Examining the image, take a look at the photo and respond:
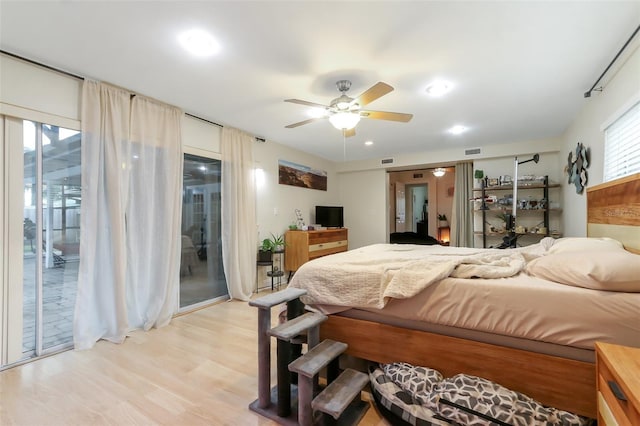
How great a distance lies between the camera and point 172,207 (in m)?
3.29

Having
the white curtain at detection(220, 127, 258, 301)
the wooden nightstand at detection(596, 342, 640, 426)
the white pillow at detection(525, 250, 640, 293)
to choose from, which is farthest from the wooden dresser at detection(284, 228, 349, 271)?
the wooden nightstand at detection(596, 342, 640, 426)

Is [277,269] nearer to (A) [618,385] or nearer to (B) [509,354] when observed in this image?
(B) [509,354]

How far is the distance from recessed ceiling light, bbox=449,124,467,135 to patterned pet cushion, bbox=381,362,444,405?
134 inches

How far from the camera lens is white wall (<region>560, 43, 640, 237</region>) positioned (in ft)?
7.25

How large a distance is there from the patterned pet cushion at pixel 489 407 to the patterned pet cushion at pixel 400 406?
0.05 metres

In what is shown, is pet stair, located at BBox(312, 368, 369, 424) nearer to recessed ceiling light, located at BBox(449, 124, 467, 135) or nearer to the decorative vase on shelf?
recessed ceiling light, located at BBox(449, 124, 467, 135)

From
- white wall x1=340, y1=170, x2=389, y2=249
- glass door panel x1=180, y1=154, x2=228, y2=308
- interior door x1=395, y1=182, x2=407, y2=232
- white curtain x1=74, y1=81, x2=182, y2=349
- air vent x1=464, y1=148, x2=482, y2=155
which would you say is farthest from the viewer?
interior door x1=395, y1=182, x2=407, y2=232

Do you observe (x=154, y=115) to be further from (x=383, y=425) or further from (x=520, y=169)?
(x=520, y=169)

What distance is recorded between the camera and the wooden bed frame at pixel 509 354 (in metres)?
1.44

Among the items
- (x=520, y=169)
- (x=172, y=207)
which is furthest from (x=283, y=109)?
(x=520, y=169)

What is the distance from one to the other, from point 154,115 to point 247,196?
5.12 ft

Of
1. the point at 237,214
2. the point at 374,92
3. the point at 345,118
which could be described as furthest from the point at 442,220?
the point at 374,92

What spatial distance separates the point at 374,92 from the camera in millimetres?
2281

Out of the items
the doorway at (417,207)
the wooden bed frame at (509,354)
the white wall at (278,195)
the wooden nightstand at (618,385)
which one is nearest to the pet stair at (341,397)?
the wooden bed frame at (509,354)
